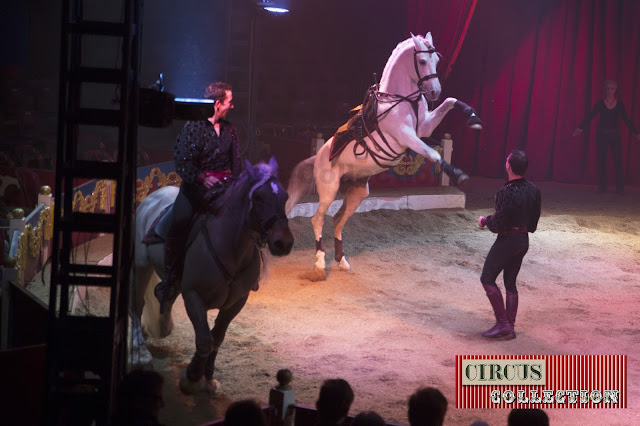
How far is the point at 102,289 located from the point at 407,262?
4.12 m

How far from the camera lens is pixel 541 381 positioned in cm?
571

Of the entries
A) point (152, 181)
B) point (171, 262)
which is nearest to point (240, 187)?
point (171, 262)

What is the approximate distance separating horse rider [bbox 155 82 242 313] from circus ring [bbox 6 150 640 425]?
945mm

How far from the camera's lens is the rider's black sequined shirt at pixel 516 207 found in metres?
6.42

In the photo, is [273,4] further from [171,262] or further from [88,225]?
[88,225]

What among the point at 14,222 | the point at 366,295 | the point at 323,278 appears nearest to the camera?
the point at 14,222

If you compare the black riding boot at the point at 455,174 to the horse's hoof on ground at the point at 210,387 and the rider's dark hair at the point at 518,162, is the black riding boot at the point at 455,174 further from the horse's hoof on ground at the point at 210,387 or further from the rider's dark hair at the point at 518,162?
the horse's hoof on ground at the point at 210,387

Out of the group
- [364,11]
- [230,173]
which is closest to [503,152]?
→ [364,11]

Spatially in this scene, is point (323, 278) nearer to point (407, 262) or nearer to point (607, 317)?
point (407, 262)

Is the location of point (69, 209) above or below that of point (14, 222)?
above

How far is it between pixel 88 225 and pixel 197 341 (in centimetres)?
131

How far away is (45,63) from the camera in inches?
658

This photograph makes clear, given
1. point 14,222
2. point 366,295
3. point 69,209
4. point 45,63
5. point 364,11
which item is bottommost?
point 366,295

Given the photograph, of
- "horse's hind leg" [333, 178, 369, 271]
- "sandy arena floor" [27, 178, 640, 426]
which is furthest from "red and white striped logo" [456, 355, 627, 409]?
"horse's hind leg" [333, 178, 369, 271]
